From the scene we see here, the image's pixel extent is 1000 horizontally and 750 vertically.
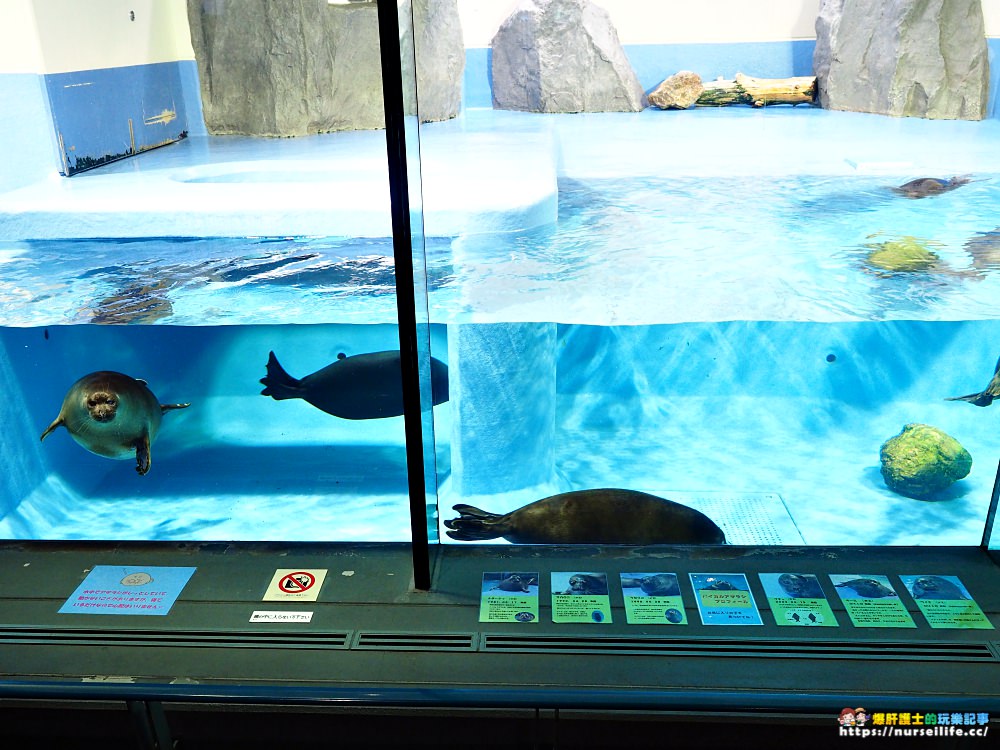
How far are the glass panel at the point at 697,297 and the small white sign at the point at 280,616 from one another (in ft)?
1.16

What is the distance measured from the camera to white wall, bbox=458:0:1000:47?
444 cm

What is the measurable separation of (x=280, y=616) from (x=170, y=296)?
282 cm

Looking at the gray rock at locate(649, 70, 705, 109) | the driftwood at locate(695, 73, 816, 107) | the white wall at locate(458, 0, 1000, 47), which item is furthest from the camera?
the driftwood at locate(695, 73, 816, 107)

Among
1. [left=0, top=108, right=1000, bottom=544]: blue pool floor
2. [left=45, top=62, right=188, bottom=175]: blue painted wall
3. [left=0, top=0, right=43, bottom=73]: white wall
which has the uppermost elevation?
[left=0, top=0, right=43, bottom=73]: white wall

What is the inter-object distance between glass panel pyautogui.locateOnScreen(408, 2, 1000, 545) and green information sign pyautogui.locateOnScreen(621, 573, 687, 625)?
0.33 metres

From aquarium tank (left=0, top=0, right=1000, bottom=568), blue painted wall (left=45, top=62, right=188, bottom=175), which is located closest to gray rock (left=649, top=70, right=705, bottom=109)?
aquarium tank (left=0, top=0, right=1000, bottom=568)

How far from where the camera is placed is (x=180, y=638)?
116 cm

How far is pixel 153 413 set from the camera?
219cm

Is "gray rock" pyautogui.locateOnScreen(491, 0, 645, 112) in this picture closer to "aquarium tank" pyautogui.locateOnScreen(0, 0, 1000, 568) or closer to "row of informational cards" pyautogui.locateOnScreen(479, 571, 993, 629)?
"aquarium tank" pyautogui.locateOnScreen(0, 0, 1000, 568)

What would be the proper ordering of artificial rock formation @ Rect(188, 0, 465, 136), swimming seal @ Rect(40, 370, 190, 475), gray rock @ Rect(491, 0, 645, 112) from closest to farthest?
swimming seal @ Rect(40, 370, 190, 475) → artificial rock formation @ Rect(188, 0, 465, 136) → gray rock @ Rect(491, 0, 645, 112)

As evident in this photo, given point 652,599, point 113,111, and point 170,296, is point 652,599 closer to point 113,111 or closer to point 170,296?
point 170,296

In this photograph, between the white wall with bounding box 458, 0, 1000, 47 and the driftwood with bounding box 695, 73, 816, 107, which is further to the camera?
the driftwood with bounding box 695, 73, 816, 107

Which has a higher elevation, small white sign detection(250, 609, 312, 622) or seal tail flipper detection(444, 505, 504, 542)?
small white sign detection(250, 609, 312, 622)

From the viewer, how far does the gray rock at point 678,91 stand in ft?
15.8
